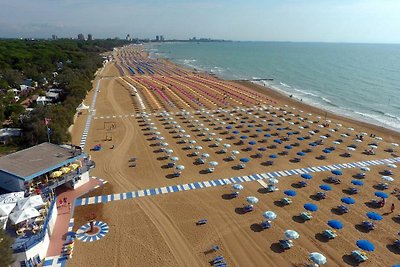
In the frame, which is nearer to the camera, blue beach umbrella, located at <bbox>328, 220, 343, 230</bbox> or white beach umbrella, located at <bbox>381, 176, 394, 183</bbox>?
blue beach umbrella, located at <bbox>328, 220, 343, 230</bbox>

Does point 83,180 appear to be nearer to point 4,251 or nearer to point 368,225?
point 4,251

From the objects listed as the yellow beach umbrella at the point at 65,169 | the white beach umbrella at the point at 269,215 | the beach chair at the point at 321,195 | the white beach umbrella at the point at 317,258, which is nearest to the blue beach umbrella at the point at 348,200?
the beach chair at the point at 321,195

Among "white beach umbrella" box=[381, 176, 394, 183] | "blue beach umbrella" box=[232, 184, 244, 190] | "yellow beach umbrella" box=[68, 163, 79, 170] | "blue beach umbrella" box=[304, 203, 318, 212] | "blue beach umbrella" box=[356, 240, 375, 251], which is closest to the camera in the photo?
"blue beach umbrella" box=[356, 240, 375, 251]

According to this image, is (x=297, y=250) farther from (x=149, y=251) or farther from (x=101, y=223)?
(x=101, y=223)

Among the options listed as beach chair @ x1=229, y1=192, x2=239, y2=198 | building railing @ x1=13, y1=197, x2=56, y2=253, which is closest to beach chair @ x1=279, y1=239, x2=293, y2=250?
beach chair @ x1=229, y1=192, x2=239, y2=198

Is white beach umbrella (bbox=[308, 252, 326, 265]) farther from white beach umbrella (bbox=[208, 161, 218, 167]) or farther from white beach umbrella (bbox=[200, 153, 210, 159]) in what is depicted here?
white beach umbrella (bbox=[200, 153, 210, 159])

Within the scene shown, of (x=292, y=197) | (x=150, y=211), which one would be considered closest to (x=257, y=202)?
(x=292, y=197)
